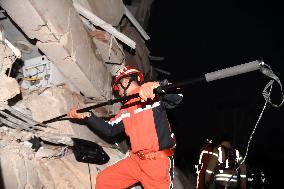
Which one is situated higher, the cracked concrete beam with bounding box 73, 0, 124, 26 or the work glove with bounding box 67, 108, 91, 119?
the cracked concrete beam with bounding box 73, 0, 124, 26

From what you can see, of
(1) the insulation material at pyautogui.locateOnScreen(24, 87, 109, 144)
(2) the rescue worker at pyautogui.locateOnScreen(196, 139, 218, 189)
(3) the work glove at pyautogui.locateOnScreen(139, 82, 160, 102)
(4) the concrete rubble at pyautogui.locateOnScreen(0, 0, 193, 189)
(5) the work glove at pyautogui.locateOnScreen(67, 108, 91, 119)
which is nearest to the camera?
(3) the work glove at pyautogui.locateOnScreen(139, 82, 160, 102)

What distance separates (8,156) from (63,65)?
1.64 metres

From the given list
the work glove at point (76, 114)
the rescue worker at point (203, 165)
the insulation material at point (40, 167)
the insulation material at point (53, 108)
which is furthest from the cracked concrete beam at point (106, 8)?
the rescue worker at point (203, 165)

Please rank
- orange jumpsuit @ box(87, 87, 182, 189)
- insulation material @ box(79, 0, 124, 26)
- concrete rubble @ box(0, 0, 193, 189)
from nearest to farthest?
concrete rubble @ box(0, 0, 193, 189), orange jumpsuit @ box(87, 87, 182, 189), insulation material @ box(79, 0, 124, 26)

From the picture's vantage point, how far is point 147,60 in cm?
1025

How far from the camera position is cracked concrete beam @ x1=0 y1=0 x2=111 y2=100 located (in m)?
4.14

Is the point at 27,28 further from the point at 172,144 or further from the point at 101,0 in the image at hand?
the point at 172,144

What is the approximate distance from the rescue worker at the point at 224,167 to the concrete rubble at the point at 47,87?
97.0 inches

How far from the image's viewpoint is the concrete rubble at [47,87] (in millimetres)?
4133

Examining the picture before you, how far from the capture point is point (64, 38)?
465cm

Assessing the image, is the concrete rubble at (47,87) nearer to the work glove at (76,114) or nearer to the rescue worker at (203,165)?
the work glove at (76,114)

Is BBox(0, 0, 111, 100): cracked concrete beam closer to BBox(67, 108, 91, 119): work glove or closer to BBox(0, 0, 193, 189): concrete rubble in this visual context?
BBox(0, 0, 193, 189): concrete rubble

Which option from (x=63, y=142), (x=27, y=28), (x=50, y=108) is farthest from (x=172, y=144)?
(x=27, y=28)

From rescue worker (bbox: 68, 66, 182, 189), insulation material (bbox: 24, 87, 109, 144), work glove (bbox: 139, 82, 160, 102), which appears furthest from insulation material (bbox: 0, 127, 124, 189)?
work glove (bbox: 139, 82, 160, 102)
